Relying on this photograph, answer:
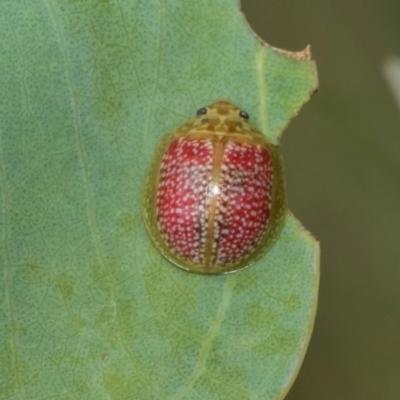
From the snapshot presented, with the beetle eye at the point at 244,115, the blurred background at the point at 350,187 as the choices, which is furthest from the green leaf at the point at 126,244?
the blurred background at the point at 350,187

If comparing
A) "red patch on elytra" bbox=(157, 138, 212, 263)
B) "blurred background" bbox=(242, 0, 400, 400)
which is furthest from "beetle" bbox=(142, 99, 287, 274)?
"blurred background" bbox=(242, 0, 400, 400)

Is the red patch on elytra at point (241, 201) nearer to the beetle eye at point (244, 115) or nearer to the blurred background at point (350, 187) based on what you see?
the beetle eye at point (244, 115)

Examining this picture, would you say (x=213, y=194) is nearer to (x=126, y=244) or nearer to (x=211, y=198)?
(x=211, y=198)

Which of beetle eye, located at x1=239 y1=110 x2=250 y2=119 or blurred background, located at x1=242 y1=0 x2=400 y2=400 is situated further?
blurred background, located at x1=242 y1=0 x2=400 y2=400

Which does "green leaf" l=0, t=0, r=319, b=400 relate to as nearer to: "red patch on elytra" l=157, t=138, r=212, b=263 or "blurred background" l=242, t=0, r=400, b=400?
"red patch on elytra" l=157, t=138, r=212, b=263

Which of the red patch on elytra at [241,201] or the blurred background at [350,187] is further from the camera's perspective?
the blurred background at [350,187]

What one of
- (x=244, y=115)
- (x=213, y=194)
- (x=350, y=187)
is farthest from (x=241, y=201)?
(x=350, y=187)
